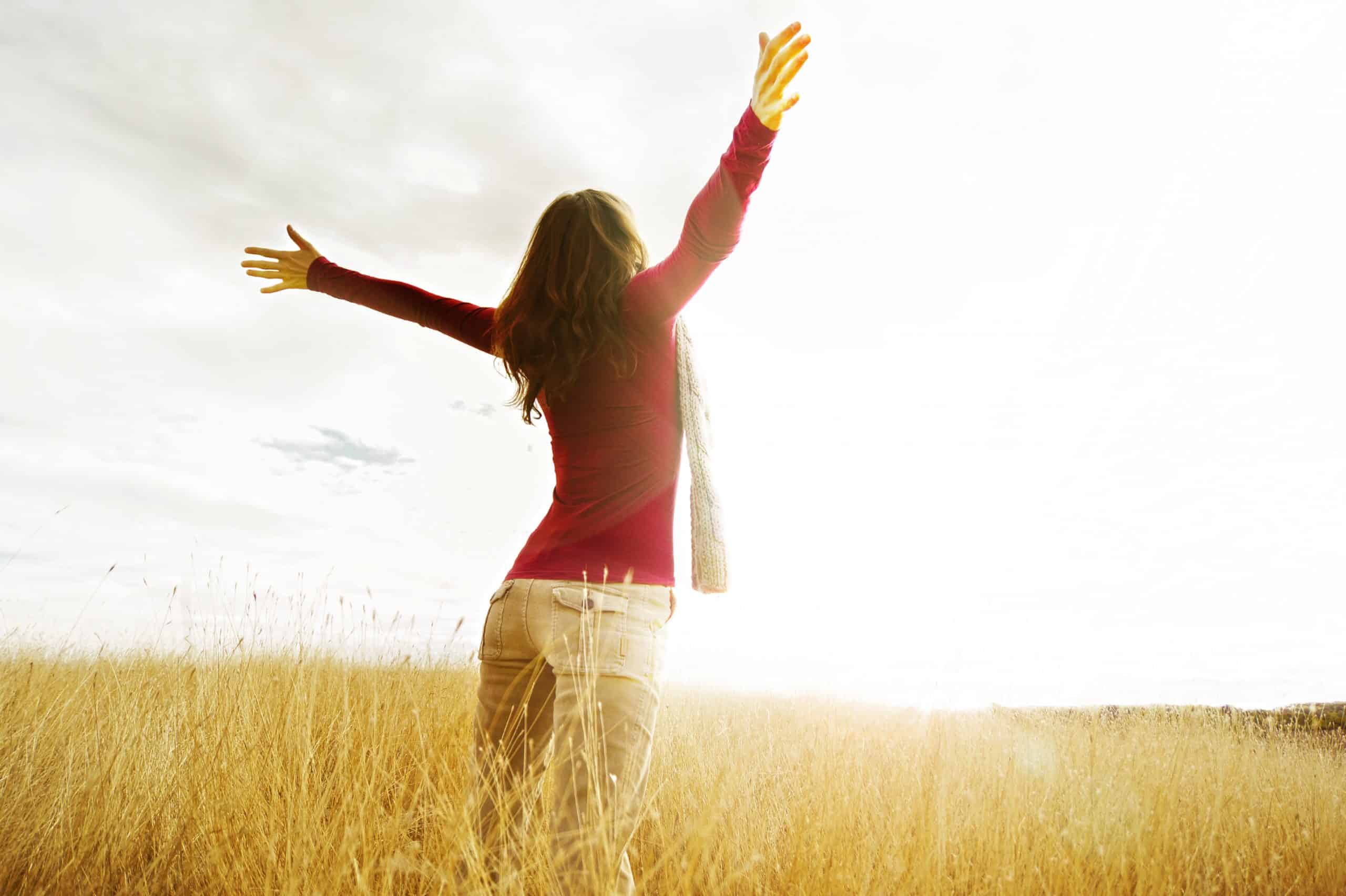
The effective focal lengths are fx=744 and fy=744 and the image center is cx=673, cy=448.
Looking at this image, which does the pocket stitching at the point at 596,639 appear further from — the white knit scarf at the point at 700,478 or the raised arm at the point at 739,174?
the raised arm at the point at 739,174

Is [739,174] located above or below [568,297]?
above

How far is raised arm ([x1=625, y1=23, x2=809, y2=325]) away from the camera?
1.61m

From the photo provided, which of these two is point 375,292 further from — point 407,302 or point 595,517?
point 595,517

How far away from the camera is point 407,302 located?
2.51m

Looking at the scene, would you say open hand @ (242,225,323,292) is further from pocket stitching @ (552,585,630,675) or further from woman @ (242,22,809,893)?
pocket stitching @ (552,585,630,675)

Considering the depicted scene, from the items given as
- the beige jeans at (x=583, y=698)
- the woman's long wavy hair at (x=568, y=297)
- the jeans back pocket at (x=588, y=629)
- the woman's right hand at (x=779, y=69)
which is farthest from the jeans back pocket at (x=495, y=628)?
the woman's right hand at (x=779, y=69)

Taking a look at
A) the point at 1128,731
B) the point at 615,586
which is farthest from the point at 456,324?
the point at 1128,731

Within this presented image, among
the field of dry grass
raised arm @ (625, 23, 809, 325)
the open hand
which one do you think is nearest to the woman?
raised arm @ (625, 23, 809, 325)

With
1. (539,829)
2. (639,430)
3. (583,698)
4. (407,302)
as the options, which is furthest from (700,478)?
(407,302)

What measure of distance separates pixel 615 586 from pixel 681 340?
68cm

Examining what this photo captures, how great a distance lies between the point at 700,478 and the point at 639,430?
0.29 metres

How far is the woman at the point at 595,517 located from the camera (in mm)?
1538

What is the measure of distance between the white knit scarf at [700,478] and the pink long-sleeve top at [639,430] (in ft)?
0.09

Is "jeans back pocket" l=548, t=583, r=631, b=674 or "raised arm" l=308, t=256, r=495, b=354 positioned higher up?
"raised arm" l=308, t=256, r=495, b=354
